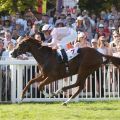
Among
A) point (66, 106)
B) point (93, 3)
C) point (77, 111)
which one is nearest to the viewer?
point (77, 111)

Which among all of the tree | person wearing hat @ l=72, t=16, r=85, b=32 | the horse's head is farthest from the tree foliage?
the horse's head

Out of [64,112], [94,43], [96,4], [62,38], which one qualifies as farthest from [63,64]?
[96,4]

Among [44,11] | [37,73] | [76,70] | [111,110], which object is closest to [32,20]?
[44,11]

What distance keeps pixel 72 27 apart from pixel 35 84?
164 inches

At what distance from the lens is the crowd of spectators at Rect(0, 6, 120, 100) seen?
1595cm

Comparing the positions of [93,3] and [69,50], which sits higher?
[93,3]

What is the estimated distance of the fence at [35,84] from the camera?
15.0 metres

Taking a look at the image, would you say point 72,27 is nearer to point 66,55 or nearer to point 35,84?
point 35,84

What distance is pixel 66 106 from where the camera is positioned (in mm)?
13422

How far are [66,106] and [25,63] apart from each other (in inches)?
89.9

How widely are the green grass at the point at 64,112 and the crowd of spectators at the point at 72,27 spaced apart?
2.44 meters

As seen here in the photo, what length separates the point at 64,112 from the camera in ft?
39.3

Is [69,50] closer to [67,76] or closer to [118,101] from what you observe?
[67,76]

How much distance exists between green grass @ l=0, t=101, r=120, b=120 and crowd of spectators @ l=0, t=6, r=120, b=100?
96.2 inches
